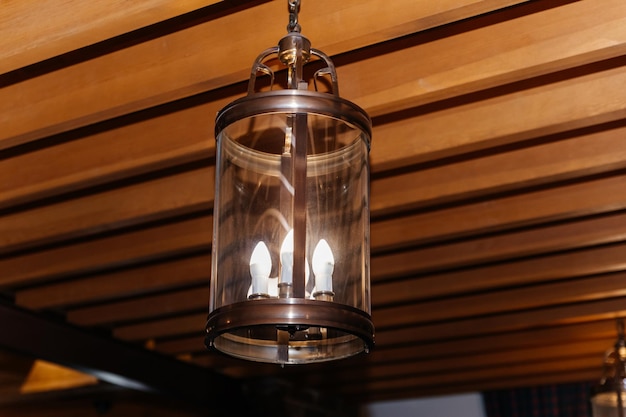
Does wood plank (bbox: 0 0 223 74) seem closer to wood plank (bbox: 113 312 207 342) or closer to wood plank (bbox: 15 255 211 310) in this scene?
wood plank (bbox: 15 255 211 310)

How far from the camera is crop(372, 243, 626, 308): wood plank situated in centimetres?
378

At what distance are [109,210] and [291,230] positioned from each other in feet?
5.94

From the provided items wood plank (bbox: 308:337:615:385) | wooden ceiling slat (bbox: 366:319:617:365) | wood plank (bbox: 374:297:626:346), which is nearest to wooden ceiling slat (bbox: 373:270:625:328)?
wood plank (bbox: 374:297:626:346)

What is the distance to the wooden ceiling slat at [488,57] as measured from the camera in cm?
236

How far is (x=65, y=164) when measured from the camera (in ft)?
10.0

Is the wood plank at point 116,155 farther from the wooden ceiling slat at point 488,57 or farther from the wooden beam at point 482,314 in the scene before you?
the wooden beam at point 482,314

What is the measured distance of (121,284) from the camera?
13.4 feet

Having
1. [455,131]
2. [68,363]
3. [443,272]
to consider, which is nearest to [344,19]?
[455,131]

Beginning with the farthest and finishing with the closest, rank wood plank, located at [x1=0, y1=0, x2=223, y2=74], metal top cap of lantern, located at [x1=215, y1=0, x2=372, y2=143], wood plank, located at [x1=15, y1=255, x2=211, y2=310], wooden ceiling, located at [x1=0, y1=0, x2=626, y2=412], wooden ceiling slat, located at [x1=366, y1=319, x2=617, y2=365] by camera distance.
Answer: wooden ceiling slat, located at [x1=366, y1=319, x2=617, y2=365] < wood plank, located at [x1=15, y1=255, x2=211, y2=310] < wooden ceiling, located at [x1=0, y1=0, x2=626, y2=412] < wood plank, located at [x1=0, y1=0, x2=223, y2=74] < metal top cap of lantern, located at [x1=215, y1=0, x2=372, y2=143]

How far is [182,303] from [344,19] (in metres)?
2.26

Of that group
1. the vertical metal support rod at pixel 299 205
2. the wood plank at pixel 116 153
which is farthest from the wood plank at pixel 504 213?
the vertical metal support rod at pixel 299 205

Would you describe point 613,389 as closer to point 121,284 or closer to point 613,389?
Answer: point 613,389

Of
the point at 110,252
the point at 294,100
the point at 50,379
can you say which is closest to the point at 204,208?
the point at 110,252

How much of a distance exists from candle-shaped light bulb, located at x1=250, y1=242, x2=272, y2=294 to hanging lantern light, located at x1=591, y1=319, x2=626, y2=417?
274cm
